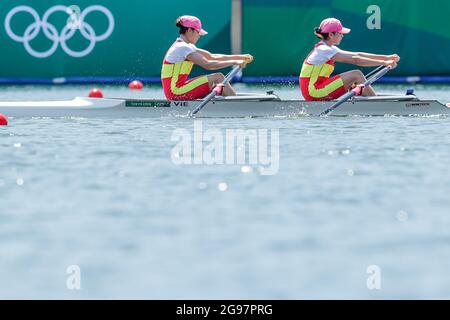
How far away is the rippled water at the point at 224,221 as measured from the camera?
5566 millimetres

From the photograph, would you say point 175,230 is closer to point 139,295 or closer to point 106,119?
point 139,295

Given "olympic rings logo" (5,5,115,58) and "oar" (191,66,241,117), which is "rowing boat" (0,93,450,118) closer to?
"oar" (191,66,241,117)

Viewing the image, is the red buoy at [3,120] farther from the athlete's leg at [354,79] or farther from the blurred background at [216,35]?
the blurred background at [216,35]

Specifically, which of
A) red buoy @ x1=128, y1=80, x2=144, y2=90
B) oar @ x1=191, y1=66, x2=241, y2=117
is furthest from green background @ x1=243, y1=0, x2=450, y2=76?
oar @ x1=191, y1=66, x2=241, y2=117

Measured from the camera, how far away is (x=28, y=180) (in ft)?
29.1

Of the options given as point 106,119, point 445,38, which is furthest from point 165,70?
point 445,38

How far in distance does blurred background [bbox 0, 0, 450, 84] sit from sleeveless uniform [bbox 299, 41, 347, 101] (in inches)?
301

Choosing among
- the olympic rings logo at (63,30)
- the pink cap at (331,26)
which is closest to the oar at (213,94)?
the pink cap at (331,26)

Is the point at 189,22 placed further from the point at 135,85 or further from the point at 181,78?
the point at 135,85

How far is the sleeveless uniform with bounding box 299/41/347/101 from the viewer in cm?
1480

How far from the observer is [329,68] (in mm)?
14883

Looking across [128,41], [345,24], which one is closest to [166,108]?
[128,41]

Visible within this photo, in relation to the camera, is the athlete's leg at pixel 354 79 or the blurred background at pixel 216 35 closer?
the athlete's leg at pixel 354 79
